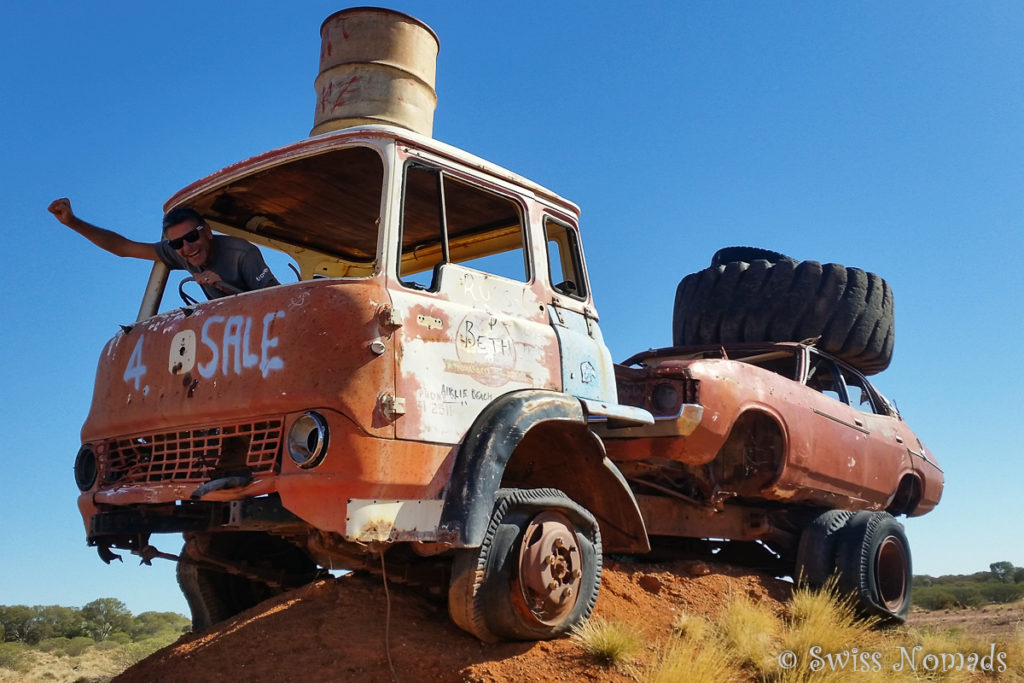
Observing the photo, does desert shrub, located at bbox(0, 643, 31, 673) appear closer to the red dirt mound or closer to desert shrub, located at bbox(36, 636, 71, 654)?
desert shrub, located at bbox(36, 636, 71, 654)

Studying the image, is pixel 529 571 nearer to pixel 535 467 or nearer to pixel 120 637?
pixel 535 467

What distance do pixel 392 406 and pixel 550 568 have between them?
3.83ft

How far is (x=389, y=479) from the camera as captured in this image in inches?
150

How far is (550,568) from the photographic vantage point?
4355mm

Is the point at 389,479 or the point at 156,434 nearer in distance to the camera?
the point at 389,479

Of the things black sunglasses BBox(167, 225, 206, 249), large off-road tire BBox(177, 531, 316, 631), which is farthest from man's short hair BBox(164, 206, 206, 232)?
large off-road tire BBox(177, 531, 316, 631)

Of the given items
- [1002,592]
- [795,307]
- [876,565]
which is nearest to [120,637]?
[795,307]

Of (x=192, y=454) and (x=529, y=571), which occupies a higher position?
(x=192, y=454)

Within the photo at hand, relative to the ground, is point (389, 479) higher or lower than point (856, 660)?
higher

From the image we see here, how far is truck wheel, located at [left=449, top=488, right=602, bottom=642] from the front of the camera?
4.07m

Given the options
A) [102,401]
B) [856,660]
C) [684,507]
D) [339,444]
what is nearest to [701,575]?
[684,507]

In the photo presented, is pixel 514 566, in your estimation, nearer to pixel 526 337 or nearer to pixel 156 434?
pixel 526 337

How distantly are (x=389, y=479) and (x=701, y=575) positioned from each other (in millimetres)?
3453

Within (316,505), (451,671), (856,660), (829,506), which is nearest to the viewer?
(316,505)
